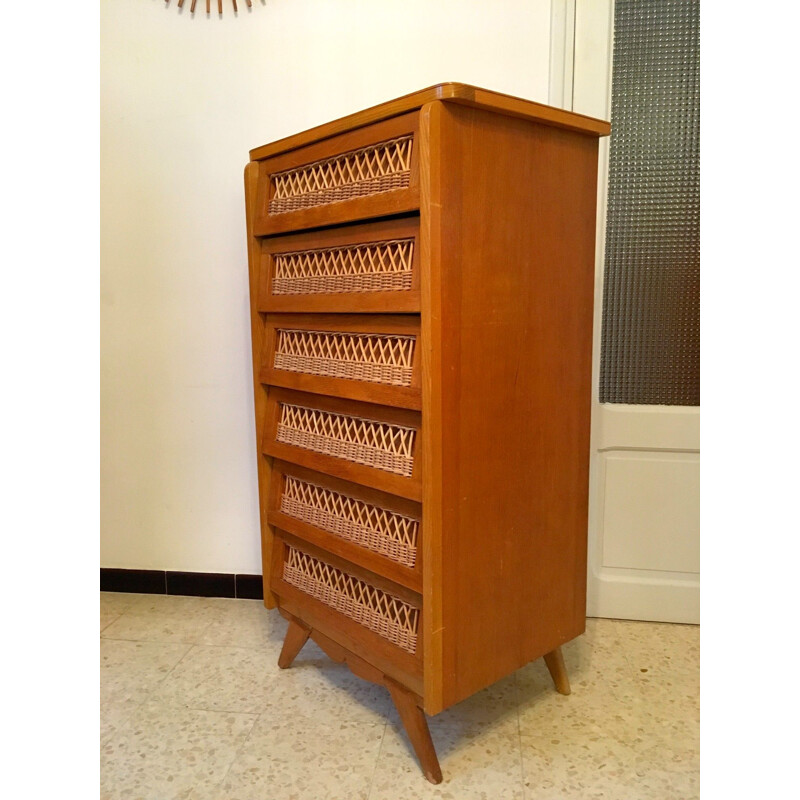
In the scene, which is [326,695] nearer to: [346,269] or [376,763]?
[376,763]

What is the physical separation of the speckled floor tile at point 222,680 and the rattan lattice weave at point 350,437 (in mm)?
626

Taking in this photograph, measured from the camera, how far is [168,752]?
145 centimetres

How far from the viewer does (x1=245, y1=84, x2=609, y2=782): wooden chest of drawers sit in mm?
1212

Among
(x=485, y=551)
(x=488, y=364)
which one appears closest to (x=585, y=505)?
(x=485, y=551)

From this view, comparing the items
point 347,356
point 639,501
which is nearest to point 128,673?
point 347,356

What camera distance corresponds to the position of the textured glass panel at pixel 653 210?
1807 mm

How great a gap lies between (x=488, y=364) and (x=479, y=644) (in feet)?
1.83

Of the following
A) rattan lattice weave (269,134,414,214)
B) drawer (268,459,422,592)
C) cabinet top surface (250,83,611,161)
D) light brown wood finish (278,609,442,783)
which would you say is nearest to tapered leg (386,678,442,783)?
light brown wood finish (278,609,442,783)

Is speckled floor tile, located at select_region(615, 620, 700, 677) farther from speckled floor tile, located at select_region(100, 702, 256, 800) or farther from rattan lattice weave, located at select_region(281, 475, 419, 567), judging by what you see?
speckled floor tile, located at select_region(100, 702, 256, 800)
